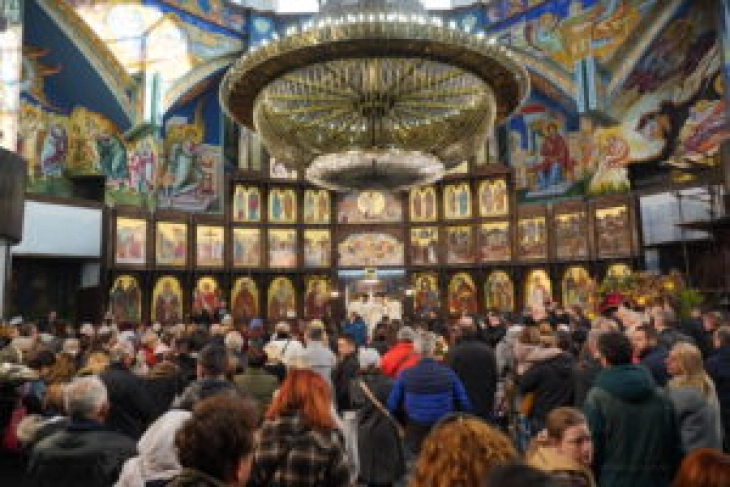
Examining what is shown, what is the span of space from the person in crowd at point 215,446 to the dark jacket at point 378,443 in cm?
282

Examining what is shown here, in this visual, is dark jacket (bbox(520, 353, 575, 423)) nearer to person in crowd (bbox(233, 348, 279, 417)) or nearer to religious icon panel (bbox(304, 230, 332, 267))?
person in crowd (bbox(233, 348, 279, 417))

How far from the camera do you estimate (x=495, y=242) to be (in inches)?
854

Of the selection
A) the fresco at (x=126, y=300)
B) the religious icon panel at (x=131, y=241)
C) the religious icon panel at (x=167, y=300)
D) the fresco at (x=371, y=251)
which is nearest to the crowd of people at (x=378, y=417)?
the fresco at (x=126, y=300)

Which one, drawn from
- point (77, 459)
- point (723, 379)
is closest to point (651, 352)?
point (723, 379)

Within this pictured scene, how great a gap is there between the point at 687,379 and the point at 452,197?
1958 cm

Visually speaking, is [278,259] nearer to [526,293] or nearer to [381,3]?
[526,293]

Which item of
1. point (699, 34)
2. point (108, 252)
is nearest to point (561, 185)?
point (699, 34)

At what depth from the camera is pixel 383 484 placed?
470 cm

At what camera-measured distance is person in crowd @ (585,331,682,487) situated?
333 cm

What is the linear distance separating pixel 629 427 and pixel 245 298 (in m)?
19.4

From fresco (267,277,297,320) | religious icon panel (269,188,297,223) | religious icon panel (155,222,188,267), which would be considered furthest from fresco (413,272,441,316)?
religious icon panel (155,222,188,267)

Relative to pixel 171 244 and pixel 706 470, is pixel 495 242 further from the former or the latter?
pixel 706 470

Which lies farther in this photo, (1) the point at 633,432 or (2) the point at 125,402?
(2) the point at 125,402

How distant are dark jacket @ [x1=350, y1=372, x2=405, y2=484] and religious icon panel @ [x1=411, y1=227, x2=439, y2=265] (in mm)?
18002
